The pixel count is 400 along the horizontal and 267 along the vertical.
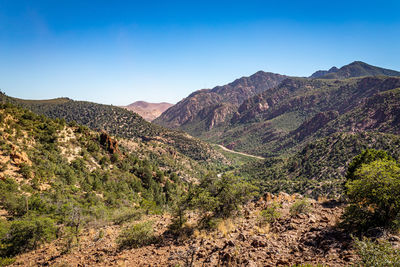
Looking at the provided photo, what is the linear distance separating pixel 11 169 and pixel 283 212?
3140 centimetres

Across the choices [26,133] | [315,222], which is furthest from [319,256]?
[26,133]

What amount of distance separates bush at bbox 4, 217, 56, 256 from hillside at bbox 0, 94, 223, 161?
3469 inches

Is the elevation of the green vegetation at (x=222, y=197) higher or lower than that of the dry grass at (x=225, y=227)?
higher

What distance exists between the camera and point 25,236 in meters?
13.1

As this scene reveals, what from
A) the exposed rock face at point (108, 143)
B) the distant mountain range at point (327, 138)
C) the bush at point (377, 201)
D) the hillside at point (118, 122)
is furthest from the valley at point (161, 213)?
the hillside at point (118, 122)

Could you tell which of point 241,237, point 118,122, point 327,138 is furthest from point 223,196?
point 118,122

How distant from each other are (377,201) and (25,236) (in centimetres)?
2227

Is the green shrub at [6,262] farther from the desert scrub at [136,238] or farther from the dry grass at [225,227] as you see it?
the dry grass at [225,227]

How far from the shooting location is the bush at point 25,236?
12680 millimetres

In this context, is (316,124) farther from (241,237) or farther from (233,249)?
(233,249)

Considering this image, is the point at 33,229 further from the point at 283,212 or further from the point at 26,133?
the point at 26,133

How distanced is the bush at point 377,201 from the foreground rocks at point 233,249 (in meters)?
1.16

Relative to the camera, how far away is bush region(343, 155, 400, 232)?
8812mm

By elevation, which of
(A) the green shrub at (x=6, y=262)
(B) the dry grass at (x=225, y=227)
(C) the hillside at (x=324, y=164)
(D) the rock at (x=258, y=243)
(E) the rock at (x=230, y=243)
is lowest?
(C) the hillside at (x=324, y=164)
